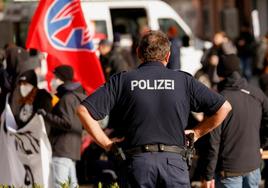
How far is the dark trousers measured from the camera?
6.64 meters

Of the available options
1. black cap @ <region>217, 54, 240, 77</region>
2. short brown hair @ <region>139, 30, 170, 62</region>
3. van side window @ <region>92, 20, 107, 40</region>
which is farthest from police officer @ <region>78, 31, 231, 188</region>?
van side window @ <region>92, 20, 107, 40</region>

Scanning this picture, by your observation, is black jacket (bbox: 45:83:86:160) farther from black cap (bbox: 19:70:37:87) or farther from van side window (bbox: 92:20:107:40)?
van side window (bbox: 92:20:107:40)

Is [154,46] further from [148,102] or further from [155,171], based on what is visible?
[155,171]

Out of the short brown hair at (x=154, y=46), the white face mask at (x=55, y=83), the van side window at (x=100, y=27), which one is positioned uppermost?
the short brown hair at (x=154, y=46)

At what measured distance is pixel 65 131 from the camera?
1007cm

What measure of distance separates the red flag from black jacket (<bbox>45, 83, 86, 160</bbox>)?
1.06m

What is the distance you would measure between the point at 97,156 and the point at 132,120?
5.92 meters

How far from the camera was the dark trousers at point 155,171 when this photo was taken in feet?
21.8

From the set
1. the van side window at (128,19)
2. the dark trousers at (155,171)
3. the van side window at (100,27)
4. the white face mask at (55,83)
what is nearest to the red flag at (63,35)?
the white face mask at (55,83)

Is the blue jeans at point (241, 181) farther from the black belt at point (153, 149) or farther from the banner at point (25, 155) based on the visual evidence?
the banner at point (25, 155)

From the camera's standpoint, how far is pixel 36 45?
37.6ft

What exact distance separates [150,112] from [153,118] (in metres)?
0.04

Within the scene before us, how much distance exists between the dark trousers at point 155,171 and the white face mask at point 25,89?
401cm

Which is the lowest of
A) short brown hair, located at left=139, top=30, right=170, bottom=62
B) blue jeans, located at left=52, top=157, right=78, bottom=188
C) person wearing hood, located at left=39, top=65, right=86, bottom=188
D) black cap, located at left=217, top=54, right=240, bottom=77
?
blue jeans, located at left=52, top=157, right=78, bottom=188
